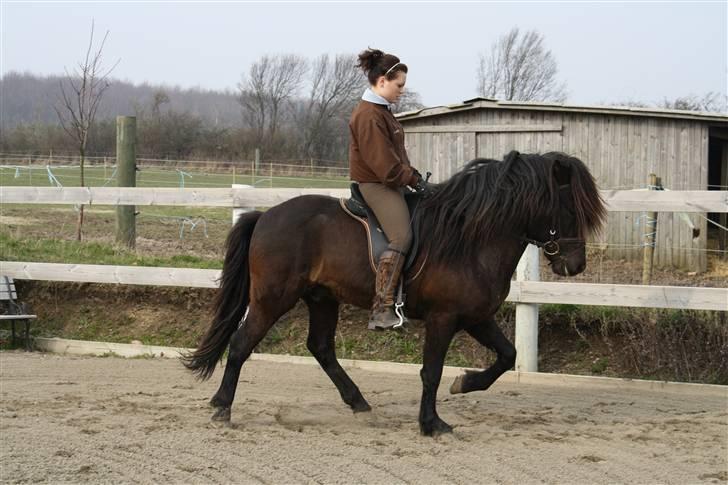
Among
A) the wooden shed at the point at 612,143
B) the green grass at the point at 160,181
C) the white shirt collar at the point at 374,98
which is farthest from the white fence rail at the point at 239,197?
the green grass at the point at 160,181

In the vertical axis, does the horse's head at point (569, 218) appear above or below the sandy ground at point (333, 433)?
above

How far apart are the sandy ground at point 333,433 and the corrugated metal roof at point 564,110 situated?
36.1 ft

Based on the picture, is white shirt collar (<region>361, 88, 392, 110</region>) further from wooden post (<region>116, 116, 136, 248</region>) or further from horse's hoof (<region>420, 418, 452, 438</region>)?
wooden post (<region>116, 116, 136, 248</region>)

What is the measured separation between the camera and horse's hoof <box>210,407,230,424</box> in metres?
5.90

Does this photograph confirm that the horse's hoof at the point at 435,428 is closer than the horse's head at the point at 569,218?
Yes

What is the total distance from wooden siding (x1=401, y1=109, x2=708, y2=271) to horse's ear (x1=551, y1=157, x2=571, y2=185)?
10.9 m

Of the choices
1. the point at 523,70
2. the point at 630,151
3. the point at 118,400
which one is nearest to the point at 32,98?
the point at 523,70

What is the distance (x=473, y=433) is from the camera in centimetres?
572

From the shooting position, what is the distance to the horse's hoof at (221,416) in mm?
5902

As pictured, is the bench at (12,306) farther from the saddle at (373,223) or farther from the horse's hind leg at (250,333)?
the saddle at (373,223)

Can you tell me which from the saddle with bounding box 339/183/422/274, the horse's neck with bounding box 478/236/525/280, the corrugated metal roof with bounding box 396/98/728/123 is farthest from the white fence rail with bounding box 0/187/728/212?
the corrugated metal roof with bounding box 396/98/728/123

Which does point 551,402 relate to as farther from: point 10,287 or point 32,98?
point 32,98

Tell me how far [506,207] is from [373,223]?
1007 mm

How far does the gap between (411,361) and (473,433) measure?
102 inches
